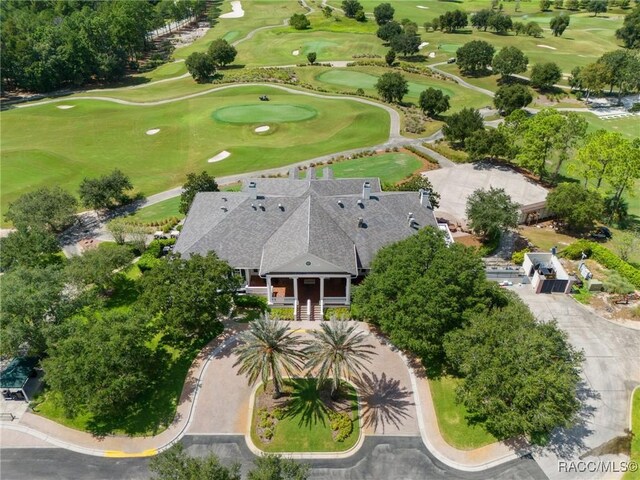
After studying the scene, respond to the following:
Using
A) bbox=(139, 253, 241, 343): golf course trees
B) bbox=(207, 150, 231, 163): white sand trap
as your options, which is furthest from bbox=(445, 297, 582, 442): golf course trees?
bbox=(207, 150, 231, 163): white sand trap

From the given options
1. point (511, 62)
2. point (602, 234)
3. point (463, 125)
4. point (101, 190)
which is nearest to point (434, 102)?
point (463, 125)

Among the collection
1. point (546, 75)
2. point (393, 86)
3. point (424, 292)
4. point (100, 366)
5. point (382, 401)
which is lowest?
point (382, 401)

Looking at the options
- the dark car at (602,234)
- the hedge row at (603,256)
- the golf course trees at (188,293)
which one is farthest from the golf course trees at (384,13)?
the golf course trees at (188,293)

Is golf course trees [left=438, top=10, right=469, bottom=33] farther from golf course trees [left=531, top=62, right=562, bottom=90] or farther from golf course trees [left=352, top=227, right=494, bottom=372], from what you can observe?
golf course trees [left=352, top=227, right=494, bottom=372]

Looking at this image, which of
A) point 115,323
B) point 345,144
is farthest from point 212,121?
point 115,323

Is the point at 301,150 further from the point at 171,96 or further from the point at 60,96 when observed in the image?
the point at 60,96

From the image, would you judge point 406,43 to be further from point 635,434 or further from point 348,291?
point 635,434
